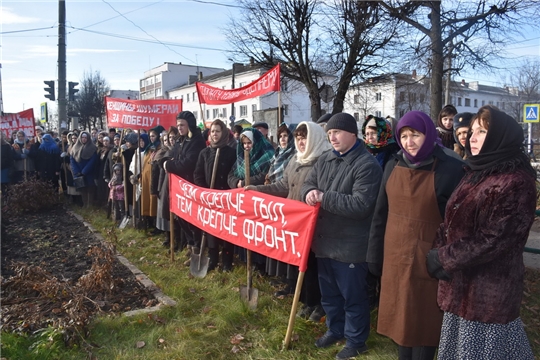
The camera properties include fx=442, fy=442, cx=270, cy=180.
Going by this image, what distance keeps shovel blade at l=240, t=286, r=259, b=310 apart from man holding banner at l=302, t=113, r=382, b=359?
1.20 m

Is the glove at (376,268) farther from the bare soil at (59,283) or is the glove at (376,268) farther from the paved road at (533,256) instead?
the paved road at (533,256)

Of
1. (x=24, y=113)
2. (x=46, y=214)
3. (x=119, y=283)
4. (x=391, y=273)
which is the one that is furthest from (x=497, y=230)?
(x=24, y=113)

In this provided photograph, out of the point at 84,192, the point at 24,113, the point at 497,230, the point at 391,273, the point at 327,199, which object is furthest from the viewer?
the point at 24,113

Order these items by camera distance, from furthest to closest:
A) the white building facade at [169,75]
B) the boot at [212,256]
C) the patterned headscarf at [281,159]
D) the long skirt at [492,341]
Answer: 1. the white building facade at [169,75]
2. the boot at [212,256]
3. the patterned headscarf at [281,159]
4. the long skirt at [492,341]

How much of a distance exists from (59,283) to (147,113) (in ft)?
13.7

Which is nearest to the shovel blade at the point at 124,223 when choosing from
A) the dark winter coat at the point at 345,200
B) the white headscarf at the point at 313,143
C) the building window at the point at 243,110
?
the white headscarf at the point at 313,143

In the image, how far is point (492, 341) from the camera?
7.73ft

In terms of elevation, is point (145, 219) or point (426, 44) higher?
point (426, 44)

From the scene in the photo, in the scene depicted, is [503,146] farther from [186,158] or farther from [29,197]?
[29,197]

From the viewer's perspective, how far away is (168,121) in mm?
8367

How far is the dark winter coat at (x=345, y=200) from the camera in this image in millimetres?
3381

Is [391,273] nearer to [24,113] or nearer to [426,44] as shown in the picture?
[426,44]

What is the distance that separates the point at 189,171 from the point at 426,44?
8923mm

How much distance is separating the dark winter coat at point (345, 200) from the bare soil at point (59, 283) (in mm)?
2353
